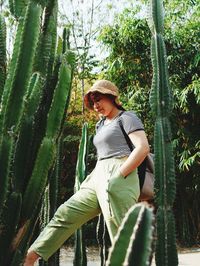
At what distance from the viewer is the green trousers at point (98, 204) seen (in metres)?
2.53

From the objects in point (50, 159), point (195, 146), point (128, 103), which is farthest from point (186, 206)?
point (50, 159)

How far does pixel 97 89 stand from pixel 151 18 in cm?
65

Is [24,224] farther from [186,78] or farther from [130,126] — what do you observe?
[186,78]

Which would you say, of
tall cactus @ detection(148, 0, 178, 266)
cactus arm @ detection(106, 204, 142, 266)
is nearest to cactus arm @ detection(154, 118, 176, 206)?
tall cactus @ detection(148, 0, 178, 266)

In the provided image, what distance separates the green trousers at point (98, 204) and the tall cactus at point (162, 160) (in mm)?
185

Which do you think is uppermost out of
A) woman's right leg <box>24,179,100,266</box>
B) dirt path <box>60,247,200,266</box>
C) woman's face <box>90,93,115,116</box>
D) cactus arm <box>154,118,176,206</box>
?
woman's face <box>90,93,115,116</box>

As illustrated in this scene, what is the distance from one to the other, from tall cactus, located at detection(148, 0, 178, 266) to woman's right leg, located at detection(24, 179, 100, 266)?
1.24ft

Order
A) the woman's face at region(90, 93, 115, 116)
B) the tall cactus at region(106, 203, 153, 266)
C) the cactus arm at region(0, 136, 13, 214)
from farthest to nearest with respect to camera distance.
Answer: the woman's face at region(90, 93, 115, 116)
the cactus arm at region(0, 136, 13, 214)
the tall cactus at region(106, 203, 153, 266)

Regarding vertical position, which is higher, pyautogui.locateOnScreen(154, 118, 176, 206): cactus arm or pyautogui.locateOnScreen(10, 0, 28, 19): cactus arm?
pyautogui.locateOnScreen(10, 0, 28, 19): cactus arm

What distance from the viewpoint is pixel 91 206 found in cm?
270

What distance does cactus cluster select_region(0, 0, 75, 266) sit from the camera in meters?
2.11

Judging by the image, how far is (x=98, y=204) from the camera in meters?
2.72

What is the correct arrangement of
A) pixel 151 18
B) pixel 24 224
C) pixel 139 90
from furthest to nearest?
pixel 139 90 → pixel 151 18 → pixel 24 224

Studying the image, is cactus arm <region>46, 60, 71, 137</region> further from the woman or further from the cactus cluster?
the woman
